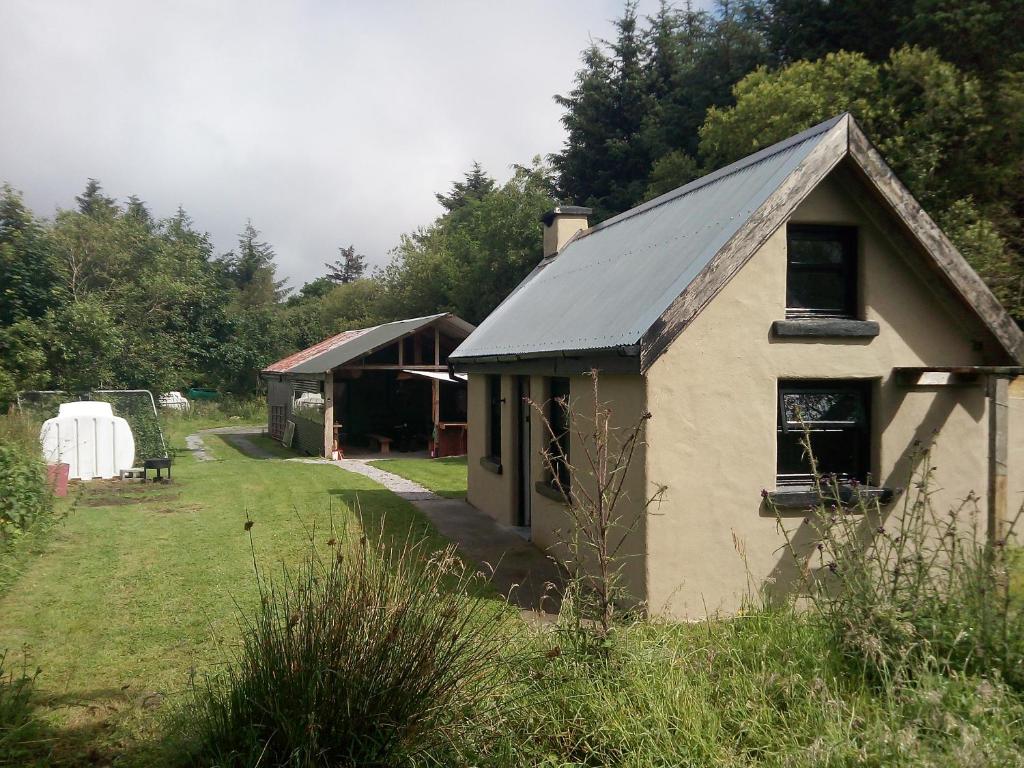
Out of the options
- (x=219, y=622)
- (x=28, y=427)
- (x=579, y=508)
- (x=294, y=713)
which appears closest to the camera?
(x=294, y=713)

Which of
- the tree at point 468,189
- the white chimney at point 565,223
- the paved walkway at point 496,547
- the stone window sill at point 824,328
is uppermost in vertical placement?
the tree at point 468,189

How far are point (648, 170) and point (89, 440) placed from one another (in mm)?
24408

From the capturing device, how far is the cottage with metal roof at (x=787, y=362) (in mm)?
7656

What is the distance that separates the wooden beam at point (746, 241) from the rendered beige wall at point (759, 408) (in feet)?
0.87

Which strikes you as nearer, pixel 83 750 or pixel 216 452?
pixel 83 750

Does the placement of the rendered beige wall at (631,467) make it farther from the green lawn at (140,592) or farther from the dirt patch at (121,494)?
the dirt patch at (121,494)

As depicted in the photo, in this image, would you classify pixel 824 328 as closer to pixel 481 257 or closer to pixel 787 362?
pixel 787 362

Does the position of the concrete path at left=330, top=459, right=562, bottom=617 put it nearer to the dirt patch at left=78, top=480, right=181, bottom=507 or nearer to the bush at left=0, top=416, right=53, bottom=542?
the dirt patch at left=78, top=480, right=181, bottom=507

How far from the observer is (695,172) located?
86.1ft

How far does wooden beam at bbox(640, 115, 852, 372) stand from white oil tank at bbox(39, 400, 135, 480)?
14.0m

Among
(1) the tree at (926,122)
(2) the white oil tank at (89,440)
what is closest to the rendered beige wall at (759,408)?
(1) the tree at (926,122)

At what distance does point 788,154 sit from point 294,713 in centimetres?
732

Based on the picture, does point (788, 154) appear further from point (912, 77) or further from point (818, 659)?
point (912, 77)

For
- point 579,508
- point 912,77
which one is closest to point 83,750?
point 579,508
